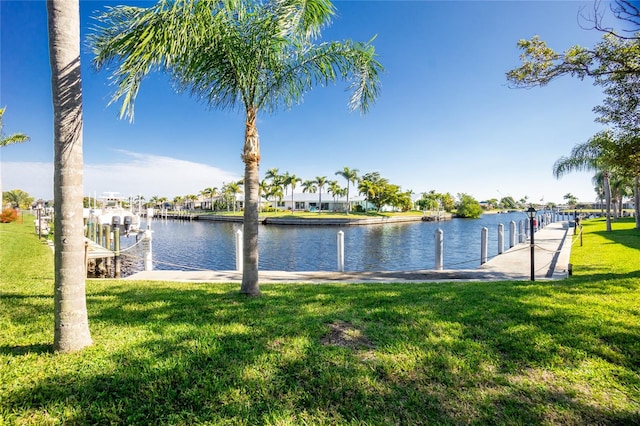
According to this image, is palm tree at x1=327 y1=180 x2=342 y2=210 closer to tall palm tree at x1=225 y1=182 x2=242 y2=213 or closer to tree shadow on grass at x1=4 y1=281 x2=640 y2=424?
tall palm tree at x1=225 y1=182 x2=242 y2=213

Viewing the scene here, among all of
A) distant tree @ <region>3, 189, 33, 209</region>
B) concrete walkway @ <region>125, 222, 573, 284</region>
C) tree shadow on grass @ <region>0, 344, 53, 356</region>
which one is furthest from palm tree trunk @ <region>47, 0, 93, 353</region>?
distant tree @ <region>3, 189, 33, 209</region>

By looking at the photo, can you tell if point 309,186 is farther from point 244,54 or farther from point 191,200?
point 244,54

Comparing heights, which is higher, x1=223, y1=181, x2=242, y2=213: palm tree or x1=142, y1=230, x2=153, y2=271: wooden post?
x1=223, y1=181, x2=242, y2=213: palm tree

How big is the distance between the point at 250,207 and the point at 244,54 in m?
2.85

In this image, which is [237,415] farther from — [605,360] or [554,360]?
[605,360]

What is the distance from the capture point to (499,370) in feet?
10.3

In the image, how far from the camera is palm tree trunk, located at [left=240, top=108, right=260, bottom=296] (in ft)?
19.3

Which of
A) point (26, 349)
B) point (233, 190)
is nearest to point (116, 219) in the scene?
point (26, 349)

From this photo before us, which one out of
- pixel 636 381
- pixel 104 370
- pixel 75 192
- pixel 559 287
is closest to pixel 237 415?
pixel 104 370

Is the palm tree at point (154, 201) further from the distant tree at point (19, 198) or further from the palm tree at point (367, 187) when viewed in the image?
the palm tree at point (367, 187)

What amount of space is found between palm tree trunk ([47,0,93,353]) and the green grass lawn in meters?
0.54

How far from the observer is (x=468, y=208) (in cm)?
8438

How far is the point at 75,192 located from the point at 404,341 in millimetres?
4133

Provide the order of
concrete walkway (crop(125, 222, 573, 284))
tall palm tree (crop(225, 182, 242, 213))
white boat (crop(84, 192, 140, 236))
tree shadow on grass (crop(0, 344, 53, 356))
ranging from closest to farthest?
tree shadow on grass (crop(0, 344, 53, 356)) < concrete walkway (crop(125, 222, 573, 284)) < white boat (crop(84, 192, 140, 236)) < tall palm tree (crop(225, 182, 242, 213))
